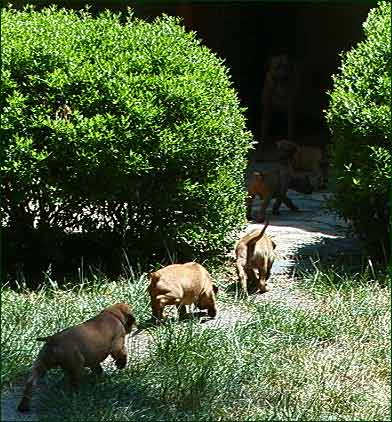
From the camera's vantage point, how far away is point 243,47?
56.7 ft

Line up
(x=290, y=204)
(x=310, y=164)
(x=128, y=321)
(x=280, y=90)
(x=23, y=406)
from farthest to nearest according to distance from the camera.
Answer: (x=280, y=90) < (x=310, y=164) < (x=290, y=204) < (x=128, y=321) < (x=23, y=406)

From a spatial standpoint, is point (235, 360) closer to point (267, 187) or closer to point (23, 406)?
point (23, 406)

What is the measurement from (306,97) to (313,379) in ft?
37.7

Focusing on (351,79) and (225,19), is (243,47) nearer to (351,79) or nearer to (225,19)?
(225,19)

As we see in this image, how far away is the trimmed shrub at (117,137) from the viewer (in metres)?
7.80

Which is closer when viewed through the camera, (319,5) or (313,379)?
(313,379)

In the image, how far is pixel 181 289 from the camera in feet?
23.4

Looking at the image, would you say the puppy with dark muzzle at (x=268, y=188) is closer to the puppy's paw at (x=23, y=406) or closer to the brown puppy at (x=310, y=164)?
the brown puppy at (x=310, y=164)

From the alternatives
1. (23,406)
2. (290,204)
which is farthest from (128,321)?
(290,204)

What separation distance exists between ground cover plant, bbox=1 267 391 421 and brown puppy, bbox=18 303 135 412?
11cm

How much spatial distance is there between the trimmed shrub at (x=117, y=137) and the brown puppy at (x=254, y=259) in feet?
1.73

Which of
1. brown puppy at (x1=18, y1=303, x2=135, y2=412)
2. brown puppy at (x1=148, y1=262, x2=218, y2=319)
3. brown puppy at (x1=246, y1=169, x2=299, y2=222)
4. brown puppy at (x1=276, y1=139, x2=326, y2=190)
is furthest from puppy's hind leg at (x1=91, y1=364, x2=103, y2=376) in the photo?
brown puppy at (x1=276, y1=139, x2=326, y2=190)

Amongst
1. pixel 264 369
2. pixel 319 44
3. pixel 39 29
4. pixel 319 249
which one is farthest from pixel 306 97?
pixel 264 369

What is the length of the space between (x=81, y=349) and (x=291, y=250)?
3.63m
